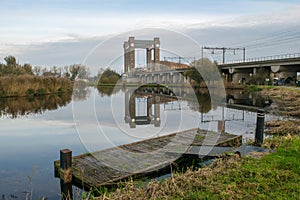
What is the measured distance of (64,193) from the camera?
20.9 ft

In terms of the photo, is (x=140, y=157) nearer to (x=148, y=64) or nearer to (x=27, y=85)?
(x=148, y=64)

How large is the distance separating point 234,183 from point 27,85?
30.4 m

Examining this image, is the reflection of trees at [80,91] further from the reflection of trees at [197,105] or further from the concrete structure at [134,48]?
the reflection of trees at [197,105]

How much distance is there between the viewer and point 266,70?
4906 centimetres

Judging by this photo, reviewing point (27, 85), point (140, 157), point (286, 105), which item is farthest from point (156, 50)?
point (27, 85)

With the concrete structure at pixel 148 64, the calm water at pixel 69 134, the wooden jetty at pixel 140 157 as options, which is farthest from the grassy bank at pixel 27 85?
the concrete structure at pixel 148 64

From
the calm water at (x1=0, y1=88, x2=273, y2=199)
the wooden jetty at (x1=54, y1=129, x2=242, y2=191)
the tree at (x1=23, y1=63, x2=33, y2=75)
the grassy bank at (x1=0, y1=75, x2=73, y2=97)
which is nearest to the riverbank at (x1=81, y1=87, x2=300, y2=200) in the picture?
the wooden jetty at (x1=54, y1=129, x2=242, y2=191)

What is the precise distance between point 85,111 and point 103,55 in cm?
206

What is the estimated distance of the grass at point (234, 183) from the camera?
4344 mm

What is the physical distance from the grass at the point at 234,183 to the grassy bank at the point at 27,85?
27.9m

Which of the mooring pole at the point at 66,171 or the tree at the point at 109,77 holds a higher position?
the tree at the point at 109,77

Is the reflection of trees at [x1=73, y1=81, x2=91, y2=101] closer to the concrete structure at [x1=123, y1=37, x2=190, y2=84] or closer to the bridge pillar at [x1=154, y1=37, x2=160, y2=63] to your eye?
the concrete structure at [x1=123, y1=37, x2=190, y2=84]

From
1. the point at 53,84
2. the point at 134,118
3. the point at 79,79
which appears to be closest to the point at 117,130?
the point at 134,118

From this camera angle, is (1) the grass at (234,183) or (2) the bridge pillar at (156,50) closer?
(1) the grass at (234,183)
